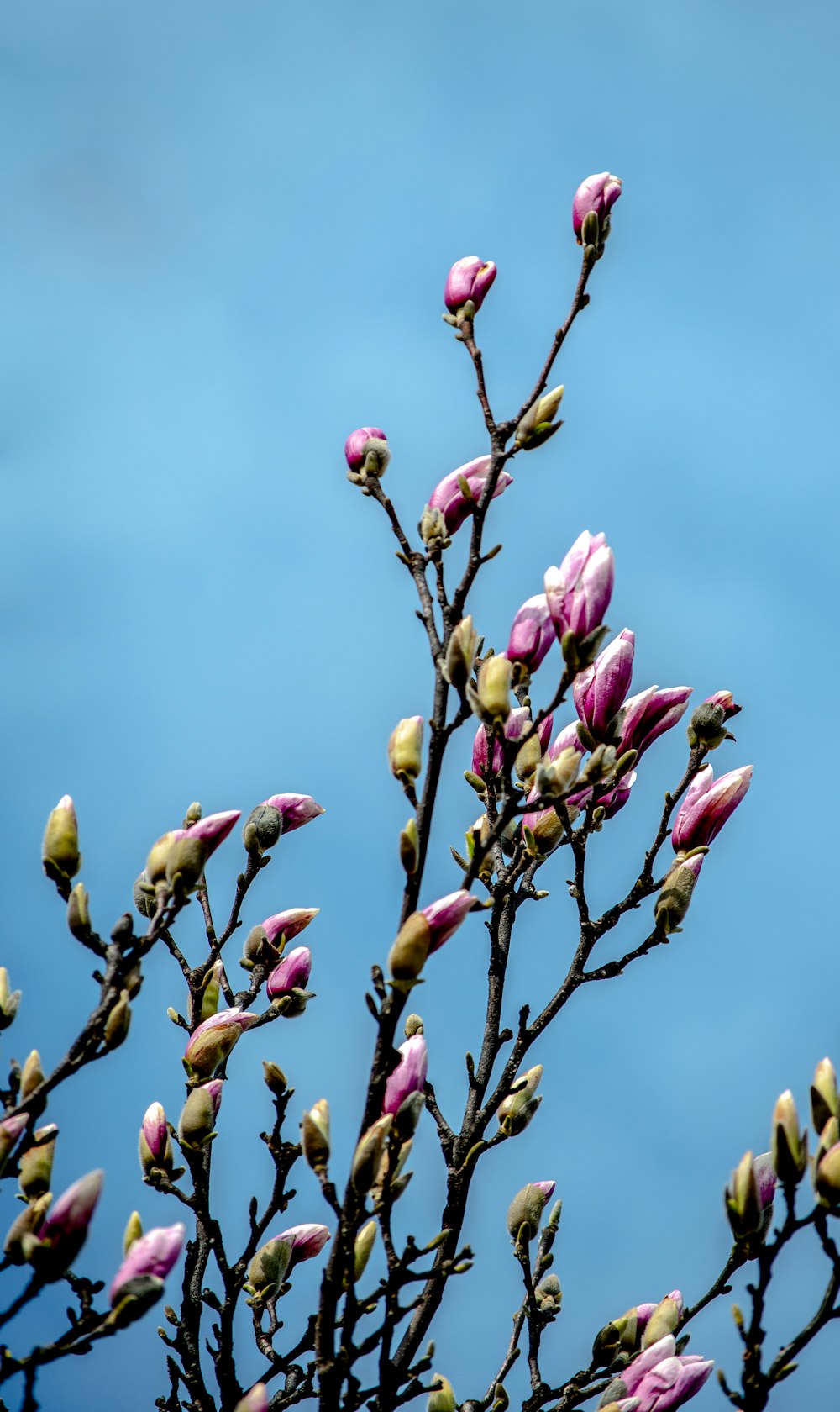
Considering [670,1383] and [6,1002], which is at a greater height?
[6,1002]

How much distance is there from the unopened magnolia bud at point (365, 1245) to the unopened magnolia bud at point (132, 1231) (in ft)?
0.98

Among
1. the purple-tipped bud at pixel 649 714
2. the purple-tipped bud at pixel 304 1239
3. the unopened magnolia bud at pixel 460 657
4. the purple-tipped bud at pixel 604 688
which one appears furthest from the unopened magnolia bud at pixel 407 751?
the purple-tipped bud at pixel 304 1239

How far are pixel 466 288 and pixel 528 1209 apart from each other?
1682 millimetres

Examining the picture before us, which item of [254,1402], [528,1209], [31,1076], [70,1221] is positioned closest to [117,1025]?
[31,1076]

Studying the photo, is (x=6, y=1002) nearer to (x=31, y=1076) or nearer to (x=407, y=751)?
(x=31, y=1076)

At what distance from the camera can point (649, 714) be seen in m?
2.33

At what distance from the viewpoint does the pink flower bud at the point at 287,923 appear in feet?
7.80

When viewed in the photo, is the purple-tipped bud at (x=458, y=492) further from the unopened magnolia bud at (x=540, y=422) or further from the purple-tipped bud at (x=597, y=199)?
the purple-tipped bud at (x=597, y=199)

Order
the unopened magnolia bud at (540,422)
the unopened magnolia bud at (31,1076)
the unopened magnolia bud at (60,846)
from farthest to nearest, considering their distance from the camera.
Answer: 1. the unopened magnolia bud at (540,422)
2. the unopened magnolia bud at (60,846)
3. the unopened magnolia bud at (31,1076)

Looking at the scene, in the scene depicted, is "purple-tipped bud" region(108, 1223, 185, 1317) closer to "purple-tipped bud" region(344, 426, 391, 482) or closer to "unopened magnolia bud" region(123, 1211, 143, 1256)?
"unopened magnolia bud" region(123, 1211, 143, 1256)

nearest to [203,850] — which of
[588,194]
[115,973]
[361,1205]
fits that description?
[115,973]

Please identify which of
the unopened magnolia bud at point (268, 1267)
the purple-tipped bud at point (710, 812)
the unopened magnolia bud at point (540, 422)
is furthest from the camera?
the purple-tipped bud at point (710, 812)

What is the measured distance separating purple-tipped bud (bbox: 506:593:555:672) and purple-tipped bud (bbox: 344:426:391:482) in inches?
18.6

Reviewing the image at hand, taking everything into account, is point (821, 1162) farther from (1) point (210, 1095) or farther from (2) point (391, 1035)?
(1) point (210, 1095)
